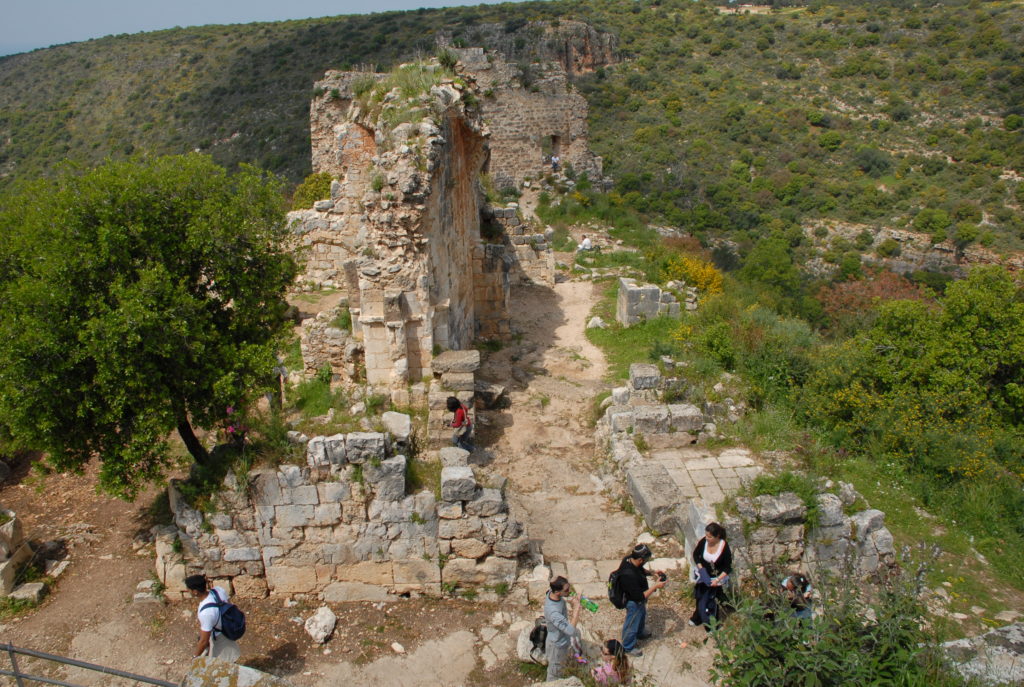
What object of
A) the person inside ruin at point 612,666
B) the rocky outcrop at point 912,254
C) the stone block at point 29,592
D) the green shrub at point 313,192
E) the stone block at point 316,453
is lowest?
the rocky outcrop at point 912,254

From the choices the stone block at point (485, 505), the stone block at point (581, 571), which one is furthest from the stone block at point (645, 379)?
the stone block at point (485, 505)

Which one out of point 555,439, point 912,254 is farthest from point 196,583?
point 912,254

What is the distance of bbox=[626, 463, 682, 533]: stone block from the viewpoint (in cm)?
795

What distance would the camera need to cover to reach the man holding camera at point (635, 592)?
19.5 feet

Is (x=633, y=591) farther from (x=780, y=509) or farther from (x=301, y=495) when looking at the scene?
(x=301, y=495)

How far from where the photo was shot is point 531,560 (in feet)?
24.4

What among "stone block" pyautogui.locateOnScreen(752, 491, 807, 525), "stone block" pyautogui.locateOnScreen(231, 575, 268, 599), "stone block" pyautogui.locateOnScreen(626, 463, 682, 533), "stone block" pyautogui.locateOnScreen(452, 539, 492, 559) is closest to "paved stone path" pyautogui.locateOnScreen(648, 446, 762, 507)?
"stone block" pyautogui.locateOnScreen(626, 463, 682, 533)

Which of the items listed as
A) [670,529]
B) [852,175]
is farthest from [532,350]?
[852,175]

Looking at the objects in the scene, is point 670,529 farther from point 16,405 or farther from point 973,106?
point 973,106

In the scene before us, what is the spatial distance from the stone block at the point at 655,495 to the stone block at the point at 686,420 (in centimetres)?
103

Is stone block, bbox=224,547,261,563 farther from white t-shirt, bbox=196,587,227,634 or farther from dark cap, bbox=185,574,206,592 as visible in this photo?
white t-shirt, bbox=196,587,227,634

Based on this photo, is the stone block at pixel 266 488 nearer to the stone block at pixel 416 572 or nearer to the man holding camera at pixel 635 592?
the stone block at pixel 416 572

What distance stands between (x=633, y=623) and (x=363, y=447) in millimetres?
2961

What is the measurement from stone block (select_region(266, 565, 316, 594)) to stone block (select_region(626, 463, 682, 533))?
12.2 feet
